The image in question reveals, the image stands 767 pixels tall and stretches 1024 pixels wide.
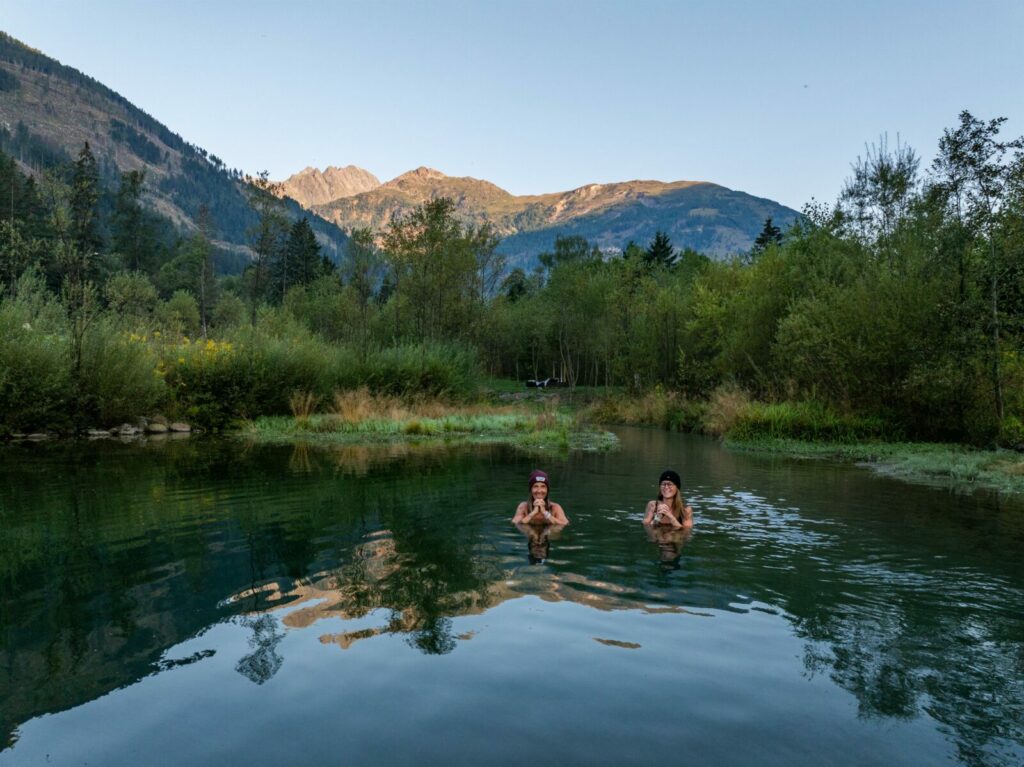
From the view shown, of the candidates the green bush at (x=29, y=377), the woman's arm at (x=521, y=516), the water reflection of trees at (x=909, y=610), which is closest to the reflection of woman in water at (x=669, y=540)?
the water reflection of trees at (x=909, y=610)

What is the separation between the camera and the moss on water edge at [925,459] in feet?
52.5

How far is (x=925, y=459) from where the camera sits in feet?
63.2

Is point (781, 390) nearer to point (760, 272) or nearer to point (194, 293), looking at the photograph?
point (760, 272)

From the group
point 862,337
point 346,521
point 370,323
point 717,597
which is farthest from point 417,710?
point 370,323

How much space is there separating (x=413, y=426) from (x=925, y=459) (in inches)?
639

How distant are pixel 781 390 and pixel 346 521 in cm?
2717

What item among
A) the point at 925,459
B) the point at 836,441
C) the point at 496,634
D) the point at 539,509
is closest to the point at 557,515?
the point at 539,509

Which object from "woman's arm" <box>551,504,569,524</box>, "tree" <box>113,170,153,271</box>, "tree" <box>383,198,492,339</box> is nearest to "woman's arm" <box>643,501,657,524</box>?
"woman's arm" <box>551,504,569,524</box>

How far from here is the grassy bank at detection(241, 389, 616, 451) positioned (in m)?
24.5

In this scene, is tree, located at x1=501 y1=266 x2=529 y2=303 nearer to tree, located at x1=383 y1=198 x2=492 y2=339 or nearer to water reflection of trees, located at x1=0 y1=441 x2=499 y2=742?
tree, located at x1=383 y1=198 x2=492 y2=339

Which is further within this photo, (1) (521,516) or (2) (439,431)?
(2) (439,431)

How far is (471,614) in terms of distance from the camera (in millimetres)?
6691

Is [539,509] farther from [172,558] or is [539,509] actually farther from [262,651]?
[262,651]

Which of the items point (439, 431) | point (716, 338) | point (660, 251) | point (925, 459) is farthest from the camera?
point (660, 251)
